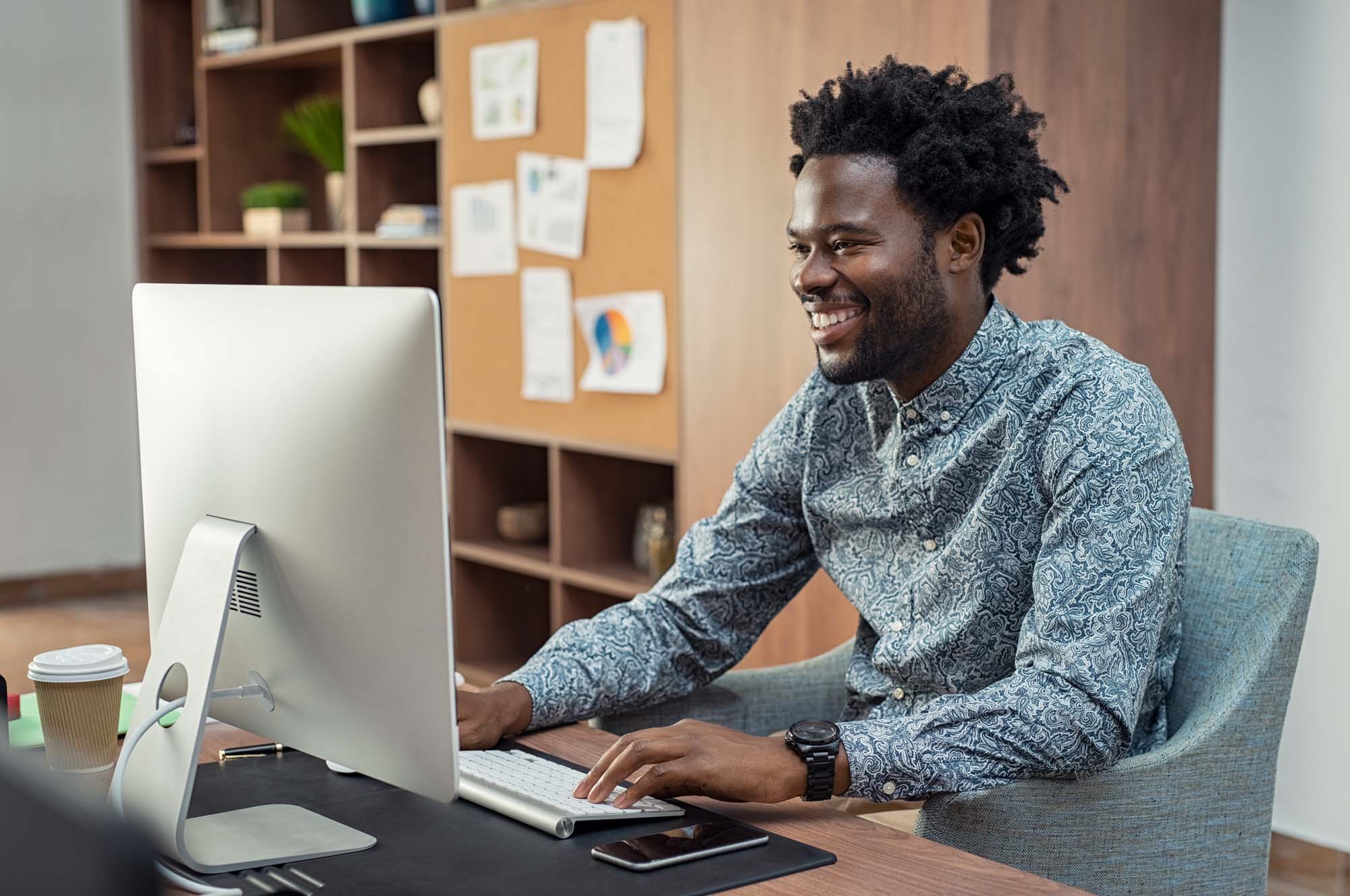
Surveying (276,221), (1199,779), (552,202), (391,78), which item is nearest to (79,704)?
(1199,779)

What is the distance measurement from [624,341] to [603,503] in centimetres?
54

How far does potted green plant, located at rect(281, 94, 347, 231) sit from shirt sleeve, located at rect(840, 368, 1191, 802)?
11.7ft

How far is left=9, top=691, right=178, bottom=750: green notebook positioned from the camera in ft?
5.12

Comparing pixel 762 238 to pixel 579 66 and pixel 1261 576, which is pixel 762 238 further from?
pixel 1261 576

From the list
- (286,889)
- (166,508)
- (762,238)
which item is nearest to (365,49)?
(762,238)

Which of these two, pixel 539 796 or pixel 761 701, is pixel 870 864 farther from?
pixel 761 701

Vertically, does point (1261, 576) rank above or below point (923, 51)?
below

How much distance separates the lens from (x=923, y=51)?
8.84ft

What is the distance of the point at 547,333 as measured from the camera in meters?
3.72

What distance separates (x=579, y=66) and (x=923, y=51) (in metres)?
1.10

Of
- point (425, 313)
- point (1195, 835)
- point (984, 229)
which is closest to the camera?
point (425, 313)

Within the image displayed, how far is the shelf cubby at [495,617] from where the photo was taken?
4.14 metres

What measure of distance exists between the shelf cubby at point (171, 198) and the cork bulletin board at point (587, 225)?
200cm

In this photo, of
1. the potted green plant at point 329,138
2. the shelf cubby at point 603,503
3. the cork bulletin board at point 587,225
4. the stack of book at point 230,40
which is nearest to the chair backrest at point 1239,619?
the cork bulletin board at point 587,225
